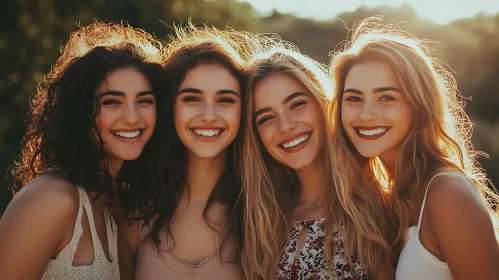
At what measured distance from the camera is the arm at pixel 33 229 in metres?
2.85

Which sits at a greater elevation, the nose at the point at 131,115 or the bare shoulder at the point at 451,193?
the nose at the point at 131,115

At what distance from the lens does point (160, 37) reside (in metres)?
13.1

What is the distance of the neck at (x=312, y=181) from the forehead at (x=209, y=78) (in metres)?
0.80

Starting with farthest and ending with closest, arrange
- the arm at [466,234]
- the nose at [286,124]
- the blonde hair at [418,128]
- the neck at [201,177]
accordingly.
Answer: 1. the neck at [201,177]
2. the nose at [286,124]
3. the blonde hair at [418,128]
4. the arm at [466,234]

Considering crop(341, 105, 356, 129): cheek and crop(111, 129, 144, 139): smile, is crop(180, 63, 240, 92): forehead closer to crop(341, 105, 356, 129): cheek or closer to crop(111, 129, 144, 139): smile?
crop(111, 129, 144, 139): smile

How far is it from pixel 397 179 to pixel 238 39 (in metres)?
1.89

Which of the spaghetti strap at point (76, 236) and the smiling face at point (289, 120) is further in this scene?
the smiling face at point (289, 120)

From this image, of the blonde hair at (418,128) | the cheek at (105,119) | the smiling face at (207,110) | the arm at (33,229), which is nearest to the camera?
the arm at (33,229)

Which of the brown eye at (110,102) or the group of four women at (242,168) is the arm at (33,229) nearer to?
the group of four women at (242,168)

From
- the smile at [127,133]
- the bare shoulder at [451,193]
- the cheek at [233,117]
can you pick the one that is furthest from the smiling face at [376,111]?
the smile at [127,133]

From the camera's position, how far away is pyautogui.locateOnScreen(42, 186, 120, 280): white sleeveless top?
305 cm

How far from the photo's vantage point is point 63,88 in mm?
3541

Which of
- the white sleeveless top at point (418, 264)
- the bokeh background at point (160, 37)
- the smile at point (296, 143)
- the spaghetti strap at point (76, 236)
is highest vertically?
the bokeh background at point (160, 37)

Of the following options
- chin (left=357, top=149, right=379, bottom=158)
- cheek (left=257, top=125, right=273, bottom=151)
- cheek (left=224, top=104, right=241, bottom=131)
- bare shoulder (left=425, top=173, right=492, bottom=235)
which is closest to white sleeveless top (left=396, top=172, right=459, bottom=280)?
bare shoulder (left=425, top=173, right=492, bottom=235)
